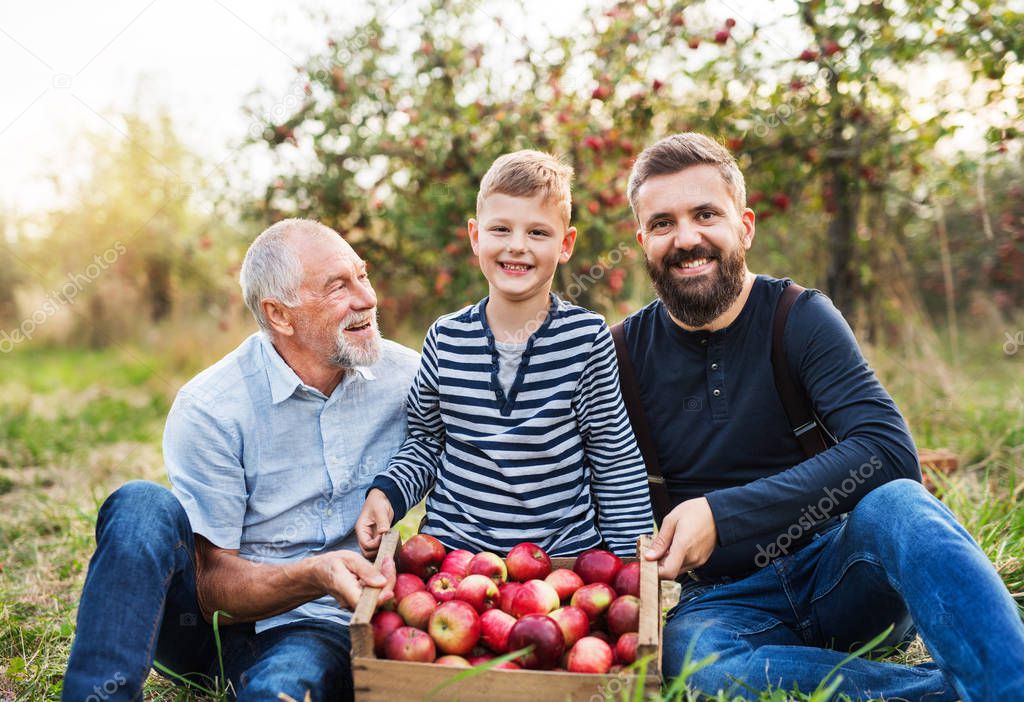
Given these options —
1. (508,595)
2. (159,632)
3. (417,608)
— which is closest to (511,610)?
(508,595)

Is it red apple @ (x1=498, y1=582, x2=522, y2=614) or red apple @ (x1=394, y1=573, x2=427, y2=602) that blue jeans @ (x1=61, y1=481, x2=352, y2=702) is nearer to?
red apple @ (x1=394, y1=573, x2=427, y2=602)

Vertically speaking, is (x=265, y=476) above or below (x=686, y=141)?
below

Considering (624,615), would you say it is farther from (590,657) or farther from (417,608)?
(417,608)

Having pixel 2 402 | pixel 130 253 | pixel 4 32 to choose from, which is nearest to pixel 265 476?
pixel 4 32

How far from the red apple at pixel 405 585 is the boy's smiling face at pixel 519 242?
0.92 meters

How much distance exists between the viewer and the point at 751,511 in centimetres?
229

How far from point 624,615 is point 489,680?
1.44ft

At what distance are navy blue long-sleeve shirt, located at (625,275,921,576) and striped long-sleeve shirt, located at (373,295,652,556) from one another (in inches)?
7.5

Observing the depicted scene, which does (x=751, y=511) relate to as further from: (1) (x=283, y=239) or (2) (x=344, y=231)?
(2) (x=344, y=231)

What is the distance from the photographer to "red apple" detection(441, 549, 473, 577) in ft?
7.98

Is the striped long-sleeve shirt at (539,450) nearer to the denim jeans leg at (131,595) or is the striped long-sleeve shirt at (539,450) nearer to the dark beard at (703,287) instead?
the dark beard at (703,287)

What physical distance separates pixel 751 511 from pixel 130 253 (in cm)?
1357

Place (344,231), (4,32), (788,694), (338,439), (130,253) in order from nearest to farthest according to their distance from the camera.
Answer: (788,694), (338,439), (4,32), (344,231), (130,253)

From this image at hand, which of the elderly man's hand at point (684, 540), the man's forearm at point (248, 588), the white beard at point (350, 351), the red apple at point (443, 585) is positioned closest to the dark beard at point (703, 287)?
the elderly man's hand at point (684, 540)
